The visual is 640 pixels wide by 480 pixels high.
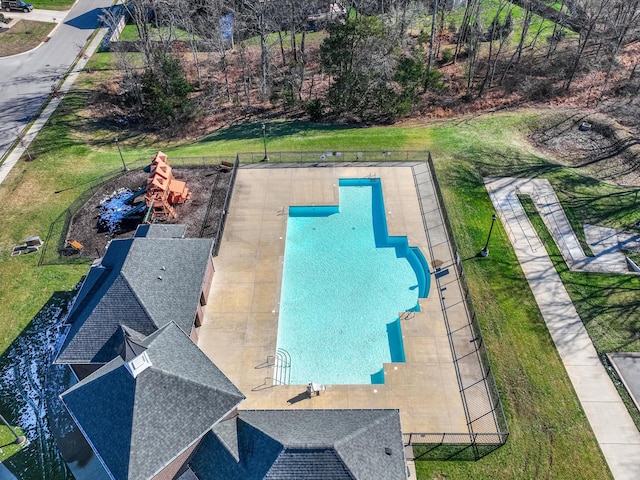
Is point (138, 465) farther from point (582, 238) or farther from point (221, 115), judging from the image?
point (221, 115)

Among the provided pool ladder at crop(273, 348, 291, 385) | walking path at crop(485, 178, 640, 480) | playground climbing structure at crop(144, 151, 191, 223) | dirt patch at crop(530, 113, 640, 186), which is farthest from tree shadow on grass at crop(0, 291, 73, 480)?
dirt patch at crop(530, 113, 640, 186)

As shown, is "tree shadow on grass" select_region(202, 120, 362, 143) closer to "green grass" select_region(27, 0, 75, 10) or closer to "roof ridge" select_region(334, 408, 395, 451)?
"roof ridge" select_region(334, 408, 395, 451)

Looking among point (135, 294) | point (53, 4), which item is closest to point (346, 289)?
point (135, 294)

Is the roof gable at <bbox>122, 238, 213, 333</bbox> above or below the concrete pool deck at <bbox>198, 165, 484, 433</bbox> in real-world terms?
above

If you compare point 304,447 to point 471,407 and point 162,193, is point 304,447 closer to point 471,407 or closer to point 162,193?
point 471,407

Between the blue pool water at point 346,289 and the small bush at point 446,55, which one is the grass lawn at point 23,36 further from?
the small bush at point 446,55

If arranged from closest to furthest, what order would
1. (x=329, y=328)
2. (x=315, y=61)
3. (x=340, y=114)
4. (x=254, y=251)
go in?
(x=329, y=328), (x=254, y=251), (x=340, y=114), (x=315, y=61)

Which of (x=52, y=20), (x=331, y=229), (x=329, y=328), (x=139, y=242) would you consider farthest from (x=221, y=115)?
(x=52, y=20)
